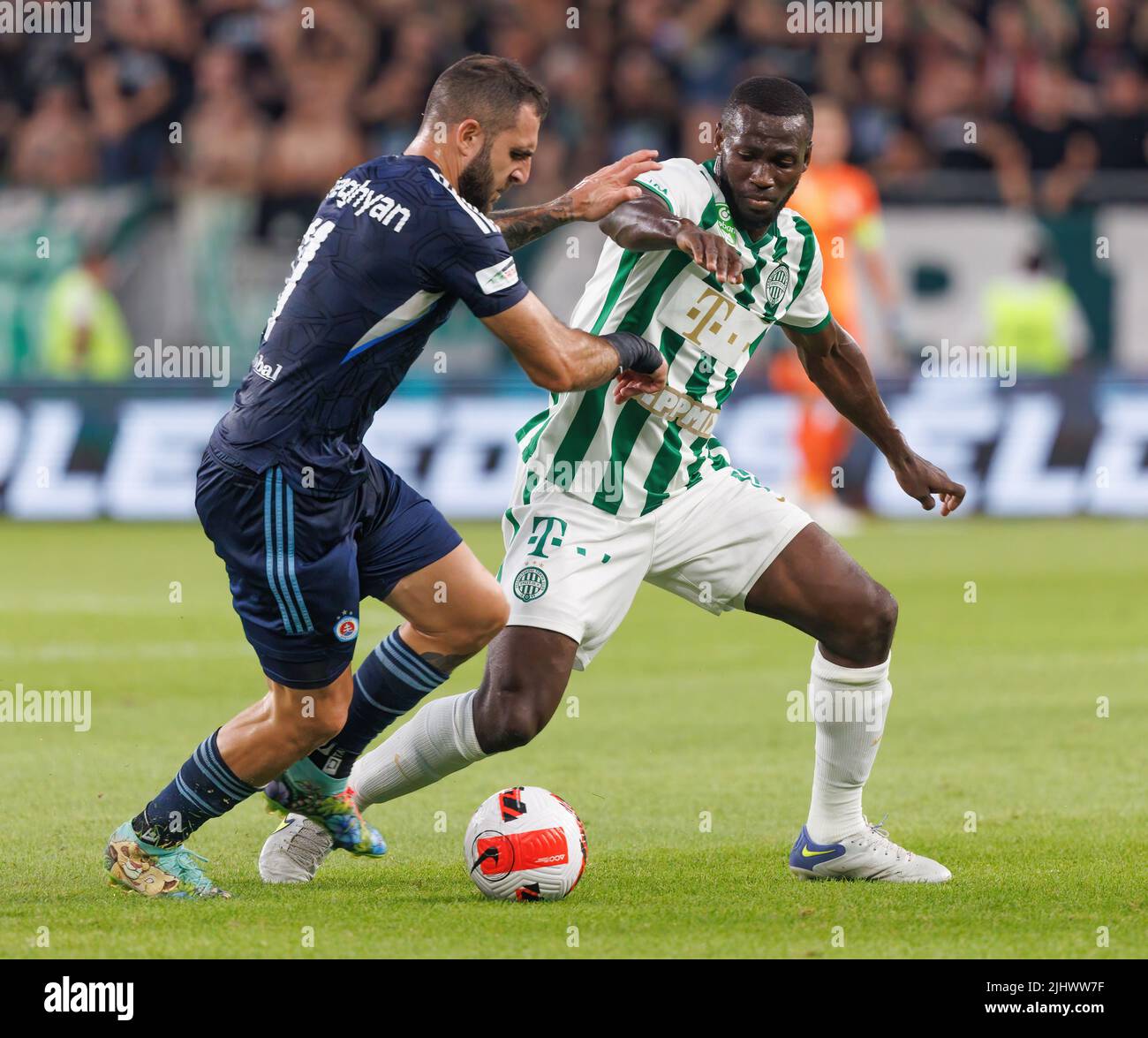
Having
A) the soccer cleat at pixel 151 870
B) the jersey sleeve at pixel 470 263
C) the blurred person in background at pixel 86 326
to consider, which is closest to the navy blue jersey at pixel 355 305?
the jersey sleeve at pixel 470 263

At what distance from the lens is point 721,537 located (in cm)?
564

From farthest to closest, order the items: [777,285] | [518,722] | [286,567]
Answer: [777,285], [518,722], [286,567]

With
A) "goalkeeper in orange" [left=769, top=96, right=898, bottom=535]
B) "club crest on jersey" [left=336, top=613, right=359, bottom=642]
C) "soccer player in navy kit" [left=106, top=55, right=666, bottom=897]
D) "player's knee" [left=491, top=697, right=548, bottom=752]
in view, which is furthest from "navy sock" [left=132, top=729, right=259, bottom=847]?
"goalkeeper in orange" [left=769, top=96, right=898, bottom=535]

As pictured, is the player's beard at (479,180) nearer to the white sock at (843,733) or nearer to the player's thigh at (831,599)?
the player's thigh at (831,599)

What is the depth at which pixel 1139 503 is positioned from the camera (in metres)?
15.9

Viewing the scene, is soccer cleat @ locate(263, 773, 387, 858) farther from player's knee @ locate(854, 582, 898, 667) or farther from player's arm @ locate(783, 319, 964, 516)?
player's arm @ locate(783, 319, 964, 516)

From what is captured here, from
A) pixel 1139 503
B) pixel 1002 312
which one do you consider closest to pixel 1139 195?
pixel 1002 312

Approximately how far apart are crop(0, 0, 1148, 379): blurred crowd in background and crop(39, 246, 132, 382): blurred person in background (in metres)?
1.37

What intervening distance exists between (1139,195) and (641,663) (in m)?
9.79

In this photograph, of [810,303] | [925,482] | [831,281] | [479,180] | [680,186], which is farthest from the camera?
[831,281]

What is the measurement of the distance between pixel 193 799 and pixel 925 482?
2.48 m

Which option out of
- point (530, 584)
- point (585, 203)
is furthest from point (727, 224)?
point (530, 584)

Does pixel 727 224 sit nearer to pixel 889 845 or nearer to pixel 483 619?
pixel 483 619

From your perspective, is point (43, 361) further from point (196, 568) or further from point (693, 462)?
point (693, 462)
